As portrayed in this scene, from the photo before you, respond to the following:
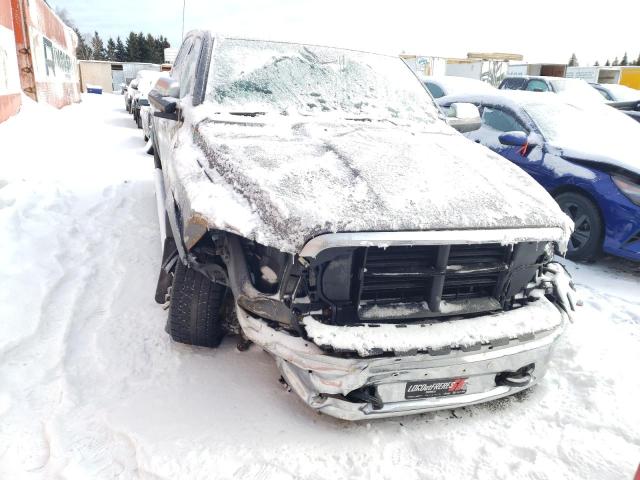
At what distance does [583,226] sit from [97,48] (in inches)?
3441

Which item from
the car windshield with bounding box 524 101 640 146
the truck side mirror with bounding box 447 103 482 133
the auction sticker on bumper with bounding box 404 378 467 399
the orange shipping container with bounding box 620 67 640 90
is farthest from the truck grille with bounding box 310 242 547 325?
the orange shipping container with bounding box 620 67 640 90

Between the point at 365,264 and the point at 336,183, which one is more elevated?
the point at 336,183

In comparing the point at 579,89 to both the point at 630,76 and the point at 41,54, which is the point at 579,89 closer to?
the point at 41,54

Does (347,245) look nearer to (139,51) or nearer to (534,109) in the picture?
(534,109)

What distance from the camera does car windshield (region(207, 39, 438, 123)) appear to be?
3.24 metres

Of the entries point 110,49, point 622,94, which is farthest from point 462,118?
point 110,49

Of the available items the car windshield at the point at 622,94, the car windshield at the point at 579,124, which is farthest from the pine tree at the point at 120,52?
the car windshield at the point at 579,124

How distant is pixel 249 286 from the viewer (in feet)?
7.20

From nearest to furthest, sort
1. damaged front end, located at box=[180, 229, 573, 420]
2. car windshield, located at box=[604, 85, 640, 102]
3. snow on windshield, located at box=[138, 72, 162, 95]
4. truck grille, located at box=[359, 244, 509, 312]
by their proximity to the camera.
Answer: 1. damaged front end, located at box=[180, 229, 573, 420]
2. truck grille, located at box=[359, 244, 509, 312]
3. car windshield, located at box=[604, 85, 640, 102]
4. snow on windshield, located at box=[138, 72, 162, 95]

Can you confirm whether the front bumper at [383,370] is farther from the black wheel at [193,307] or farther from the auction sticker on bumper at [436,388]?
the black wheel at [193,307]

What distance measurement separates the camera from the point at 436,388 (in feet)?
7.24

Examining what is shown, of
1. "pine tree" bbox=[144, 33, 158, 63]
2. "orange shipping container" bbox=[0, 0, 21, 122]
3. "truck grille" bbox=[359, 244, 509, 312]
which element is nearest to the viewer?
"truck grille" bbox=[359, 244, 509, 312]

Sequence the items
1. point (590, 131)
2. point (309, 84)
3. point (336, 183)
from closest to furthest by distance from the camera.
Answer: point (336, 183) < point (309, 84) < point (590, 131)

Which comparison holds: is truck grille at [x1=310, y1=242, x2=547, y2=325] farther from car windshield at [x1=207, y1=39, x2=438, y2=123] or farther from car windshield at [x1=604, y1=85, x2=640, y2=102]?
car windshield at [x1=604, y1=85, x2=640, y2=102]
